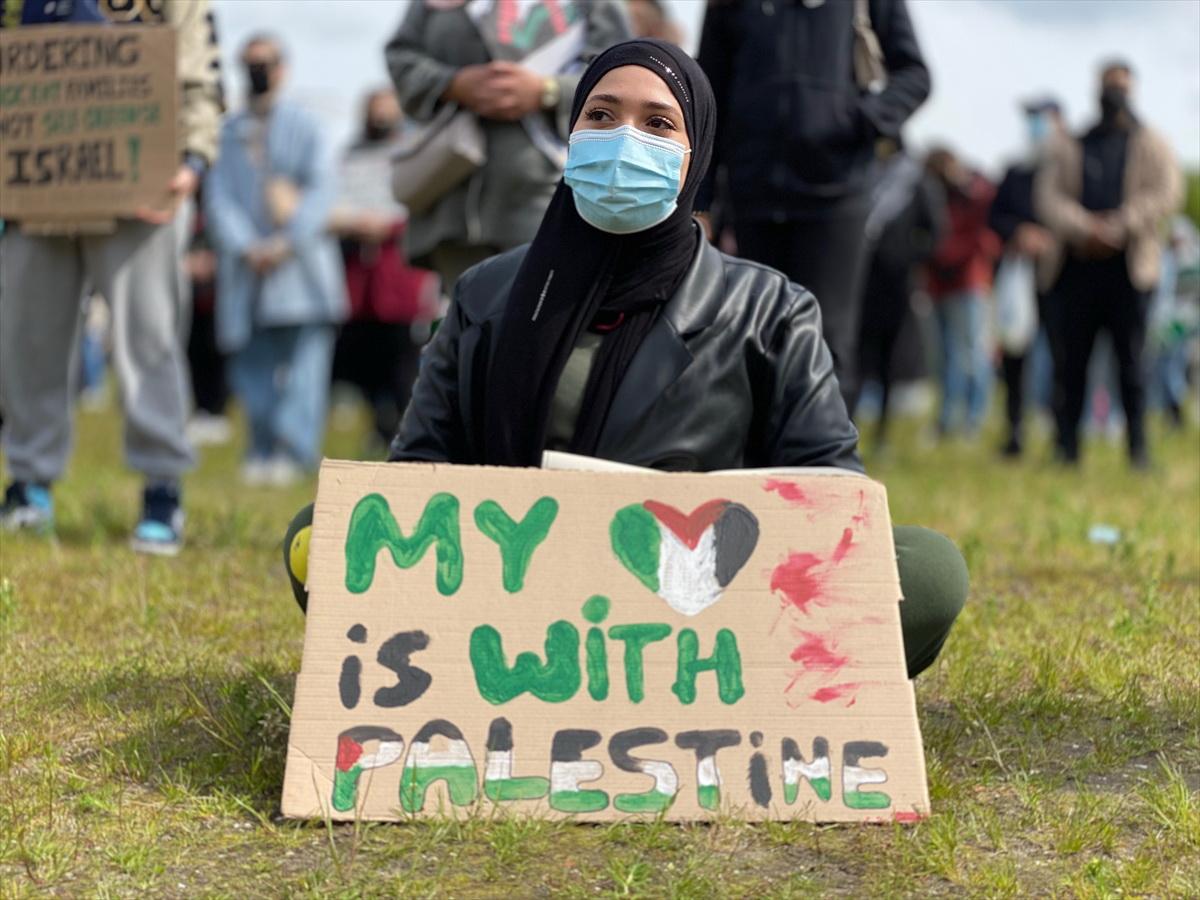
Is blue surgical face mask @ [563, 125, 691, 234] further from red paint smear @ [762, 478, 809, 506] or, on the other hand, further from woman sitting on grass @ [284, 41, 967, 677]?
red paint smear @ [762, 478, 809, 506]

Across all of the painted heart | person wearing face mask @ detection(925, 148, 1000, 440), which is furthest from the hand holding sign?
person wearing face mask @ detection(925, 148, 1000, 440)

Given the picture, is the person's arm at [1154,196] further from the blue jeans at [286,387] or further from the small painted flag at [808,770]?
the small painted flag at [808,770]

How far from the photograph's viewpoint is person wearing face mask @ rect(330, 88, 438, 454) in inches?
444

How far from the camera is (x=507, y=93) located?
18.5ft

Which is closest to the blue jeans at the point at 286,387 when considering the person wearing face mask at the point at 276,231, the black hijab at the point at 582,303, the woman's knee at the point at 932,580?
the person wearing face mask at the point at 276,231

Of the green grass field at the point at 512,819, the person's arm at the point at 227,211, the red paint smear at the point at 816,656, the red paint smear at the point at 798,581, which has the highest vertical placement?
the red paint smear at the point at 798,581

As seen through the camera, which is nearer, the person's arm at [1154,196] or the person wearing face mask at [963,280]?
the person's arm at [1154,196]

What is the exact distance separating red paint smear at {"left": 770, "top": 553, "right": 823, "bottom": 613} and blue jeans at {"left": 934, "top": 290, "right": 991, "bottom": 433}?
405 inches

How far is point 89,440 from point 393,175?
8.39 metres

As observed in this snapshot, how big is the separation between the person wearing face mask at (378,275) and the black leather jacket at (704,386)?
7557 mm

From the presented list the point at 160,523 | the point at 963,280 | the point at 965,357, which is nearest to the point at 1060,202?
the point at 963,280

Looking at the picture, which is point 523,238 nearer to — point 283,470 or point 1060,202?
point 283,470

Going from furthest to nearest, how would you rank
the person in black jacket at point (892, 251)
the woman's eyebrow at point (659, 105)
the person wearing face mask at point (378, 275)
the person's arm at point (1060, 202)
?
the person in black jacket at point (892, 251)
the person wearing face mask at point (378, 275)
the person's arm at point (1060, 202)
the woman's eyebrow at point (659, 105)

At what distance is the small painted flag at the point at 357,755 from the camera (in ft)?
10.4
